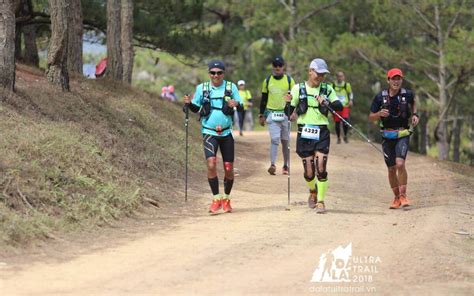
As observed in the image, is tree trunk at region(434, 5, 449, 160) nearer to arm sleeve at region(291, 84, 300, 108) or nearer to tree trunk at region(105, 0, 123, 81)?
tree trunk at region(105, 0, 123, 81)

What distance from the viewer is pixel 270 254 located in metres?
9.11

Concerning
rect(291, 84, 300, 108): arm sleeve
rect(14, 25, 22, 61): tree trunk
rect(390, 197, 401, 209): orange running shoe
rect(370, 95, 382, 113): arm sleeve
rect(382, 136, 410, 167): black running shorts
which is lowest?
rect(390, 197, 401, 209): orange running shoe

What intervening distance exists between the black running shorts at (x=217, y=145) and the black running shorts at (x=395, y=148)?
248 cm

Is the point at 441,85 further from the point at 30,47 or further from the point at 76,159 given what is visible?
the point at 76,159

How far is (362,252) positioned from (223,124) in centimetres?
361

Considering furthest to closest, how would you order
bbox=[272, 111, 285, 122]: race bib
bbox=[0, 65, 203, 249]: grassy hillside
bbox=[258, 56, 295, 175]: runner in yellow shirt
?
bbox=[272, 111, 285, 122]: race bib < bbox=[258, 56, 295, 175]: runner in yellow shirt < bbox=[0, 65, 203, 249]: grassy hillside

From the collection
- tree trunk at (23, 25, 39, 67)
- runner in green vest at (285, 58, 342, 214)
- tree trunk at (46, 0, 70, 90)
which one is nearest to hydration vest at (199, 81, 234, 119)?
runner in green vest at (285, 58, 342, 214)

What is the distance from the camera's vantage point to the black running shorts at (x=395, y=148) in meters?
13.0

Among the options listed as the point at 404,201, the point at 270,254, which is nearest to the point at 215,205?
the point at 404,201

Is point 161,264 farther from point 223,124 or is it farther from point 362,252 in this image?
point 223,124

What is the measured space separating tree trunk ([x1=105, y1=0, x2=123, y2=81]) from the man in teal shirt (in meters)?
9.99

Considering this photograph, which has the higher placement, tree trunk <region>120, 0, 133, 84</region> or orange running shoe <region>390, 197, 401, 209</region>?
tree trunk <region>120, 0, 133, 84</region>

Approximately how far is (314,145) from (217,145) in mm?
1383

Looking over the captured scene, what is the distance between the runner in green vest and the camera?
12.2 meters
